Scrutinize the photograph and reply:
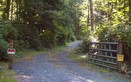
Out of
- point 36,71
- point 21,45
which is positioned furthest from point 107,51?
point 21,45

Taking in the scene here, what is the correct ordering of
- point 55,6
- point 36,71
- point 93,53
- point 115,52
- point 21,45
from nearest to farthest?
1. point 36,71
2. point 115,52
3. point 93,53
4. point 21,45
5. point 55,6

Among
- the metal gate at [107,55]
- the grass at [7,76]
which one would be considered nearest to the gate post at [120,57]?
the metal gate at [107,55]

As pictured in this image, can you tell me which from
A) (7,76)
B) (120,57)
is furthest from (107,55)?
(7,76)

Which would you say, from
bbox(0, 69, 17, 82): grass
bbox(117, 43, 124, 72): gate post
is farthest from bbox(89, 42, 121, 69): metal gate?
bbox(0, 69, 17, 82): grass

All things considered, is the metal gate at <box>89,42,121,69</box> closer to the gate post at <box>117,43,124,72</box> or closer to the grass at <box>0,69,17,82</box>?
the gate post at <box>117,43,124,72</box>

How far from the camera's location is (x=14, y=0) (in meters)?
22.6

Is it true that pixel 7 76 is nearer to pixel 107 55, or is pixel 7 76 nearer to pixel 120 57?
pixel 120 57

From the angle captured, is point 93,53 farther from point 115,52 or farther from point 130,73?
point 130,73

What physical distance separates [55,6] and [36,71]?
12.7m

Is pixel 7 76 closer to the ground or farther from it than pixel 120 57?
closer to the ground

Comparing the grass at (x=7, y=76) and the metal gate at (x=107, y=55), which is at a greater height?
the metal gate at (x=107, y=55)

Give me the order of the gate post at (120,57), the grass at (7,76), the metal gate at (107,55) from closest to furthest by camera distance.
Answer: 1. the grass at (7,76)
2. the gate post at (120,57)
3. the metal gate at (107,55)

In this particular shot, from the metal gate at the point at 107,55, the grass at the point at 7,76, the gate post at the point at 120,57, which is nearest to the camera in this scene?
the grass at the point at 7,76

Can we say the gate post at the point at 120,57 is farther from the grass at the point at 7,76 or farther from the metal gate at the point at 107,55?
the grass at the point at 7,76
